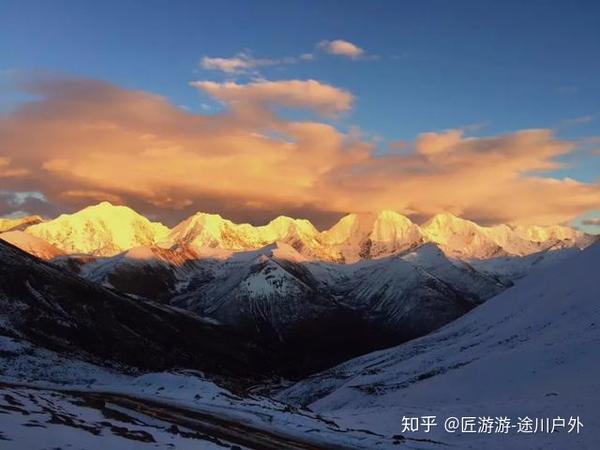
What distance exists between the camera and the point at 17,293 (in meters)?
162

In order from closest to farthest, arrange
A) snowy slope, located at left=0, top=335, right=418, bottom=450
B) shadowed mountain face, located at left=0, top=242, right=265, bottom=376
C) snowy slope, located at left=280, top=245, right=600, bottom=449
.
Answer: snowy slope, located at left=0, top=335, right=418, bottom=450 → snowy slope, located at left=280, top=245, right=600, bottom=449 → shadowed mountain face, located at left=0, top=242, right=265, bottom=376

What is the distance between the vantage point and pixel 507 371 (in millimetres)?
69312

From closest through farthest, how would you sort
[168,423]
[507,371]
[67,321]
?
[168,423] → [507,371] → [67,321]

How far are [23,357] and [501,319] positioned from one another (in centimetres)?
Result: 9501

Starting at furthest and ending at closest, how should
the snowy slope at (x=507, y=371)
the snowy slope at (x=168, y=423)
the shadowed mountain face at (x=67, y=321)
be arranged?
the shadowed mountain face at (x=67, y=321) → the snowy slope at (x=507, y=371) → the snowy slope at (x=168, y=423)

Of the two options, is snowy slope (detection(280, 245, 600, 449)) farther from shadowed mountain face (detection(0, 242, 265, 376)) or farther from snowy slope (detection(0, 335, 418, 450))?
shadowed mountain face (detection(0, 242, 265, 376))

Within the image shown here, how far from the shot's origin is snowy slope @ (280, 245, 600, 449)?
155 feet

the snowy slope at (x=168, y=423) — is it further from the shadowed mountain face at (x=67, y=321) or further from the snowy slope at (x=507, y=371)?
the shadowed mountain face at (x=67, y=321)

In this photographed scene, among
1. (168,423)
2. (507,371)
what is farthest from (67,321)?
(168,423)

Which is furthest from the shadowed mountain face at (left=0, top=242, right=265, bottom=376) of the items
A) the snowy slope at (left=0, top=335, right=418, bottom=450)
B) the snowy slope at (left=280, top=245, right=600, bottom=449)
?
the snowy slope at (left=0, top=335, right=418, bottom=450)

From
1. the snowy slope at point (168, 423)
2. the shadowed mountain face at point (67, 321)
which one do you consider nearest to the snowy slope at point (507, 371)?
the snowy slope at point (168, 423)

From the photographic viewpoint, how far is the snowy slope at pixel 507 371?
4722cm

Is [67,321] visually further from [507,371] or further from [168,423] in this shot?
[168,423]

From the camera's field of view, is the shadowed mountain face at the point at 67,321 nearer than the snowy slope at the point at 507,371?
No
